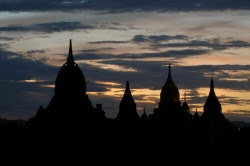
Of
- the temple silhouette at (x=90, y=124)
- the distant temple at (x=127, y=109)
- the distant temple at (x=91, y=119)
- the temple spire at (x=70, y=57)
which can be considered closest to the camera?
the temple silhouette at (x=90, y=124)

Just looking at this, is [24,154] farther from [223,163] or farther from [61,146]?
[223,163]

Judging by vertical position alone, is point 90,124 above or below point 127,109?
below

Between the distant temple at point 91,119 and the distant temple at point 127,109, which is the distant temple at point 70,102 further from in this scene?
the distant temple at point 127,109

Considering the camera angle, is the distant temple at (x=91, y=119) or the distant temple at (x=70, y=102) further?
the distant temple at (x=70, y=102)

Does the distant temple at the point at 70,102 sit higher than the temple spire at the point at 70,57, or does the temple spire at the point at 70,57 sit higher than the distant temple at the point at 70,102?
the temple spire at the point at 70,57

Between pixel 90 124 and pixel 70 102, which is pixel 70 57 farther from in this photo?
pixel 90 124

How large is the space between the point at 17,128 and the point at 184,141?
32.9m

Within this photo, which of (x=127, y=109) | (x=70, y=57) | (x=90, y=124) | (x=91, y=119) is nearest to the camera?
(x=90, y=124)

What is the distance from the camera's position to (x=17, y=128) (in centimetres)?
15750

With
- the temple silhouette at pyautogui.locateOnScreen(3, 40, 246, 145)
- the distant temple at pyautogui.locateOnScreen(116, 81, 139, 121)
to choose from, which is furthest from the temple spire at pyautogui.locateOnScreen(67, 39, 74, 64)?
the distant temple at pyautogui.locateOnScreen(116, 81, 139, 121)

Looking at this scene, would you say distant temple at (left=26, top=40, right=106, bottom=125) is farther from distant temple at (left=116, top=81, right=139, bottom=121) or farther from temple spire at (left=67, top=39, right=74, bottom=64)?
distant temple at (left=116, top=81, right=139, bottom=121)

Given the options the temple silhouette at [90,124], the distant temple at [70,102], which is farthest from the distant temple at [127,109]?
the distant temple at [70,102]

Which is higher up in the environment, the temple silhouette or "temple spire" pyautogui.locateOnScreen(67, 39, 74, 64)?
"temple spire" pyautogui.locateOnScreen(67, 39, 74, 64)

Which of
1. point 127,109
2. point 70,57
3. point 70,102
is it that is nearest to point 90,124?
point 70,102
